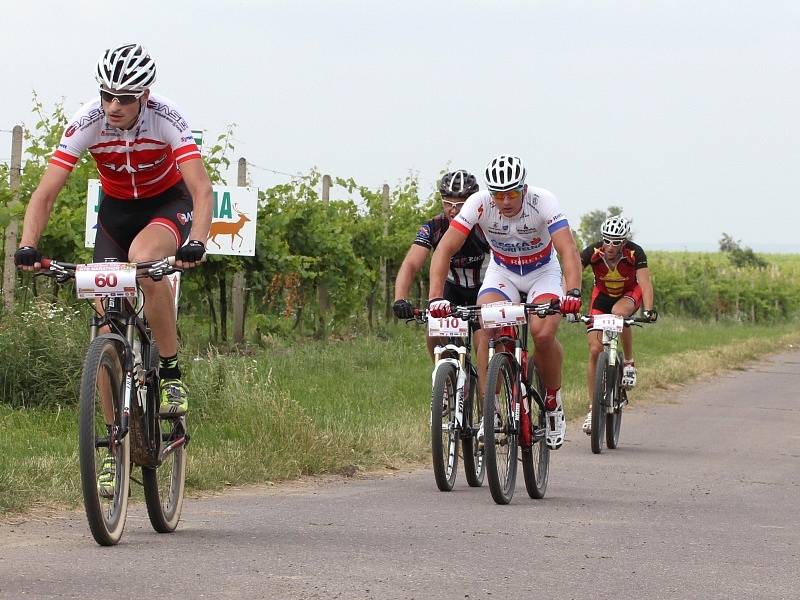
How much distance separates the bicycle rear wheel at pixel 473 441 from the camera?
30.2ft

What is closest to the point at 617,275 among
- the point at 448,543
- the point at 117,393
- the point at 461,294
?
the point at 461,294

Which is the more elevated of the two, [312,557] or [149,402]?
[149,402]

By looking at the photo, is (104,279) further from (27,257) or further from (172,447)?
(172,447)

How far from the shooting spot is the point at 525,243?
9.61m

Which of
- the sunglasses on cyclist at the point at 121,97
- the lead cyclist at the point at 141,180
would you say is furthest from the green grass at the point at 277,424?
the sunglasses on cyclist at the point at 121,97

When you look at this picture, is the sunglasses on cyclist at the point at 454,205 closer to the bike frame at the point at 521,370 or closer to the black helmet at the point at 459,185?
the black helmet at the point at 459,185

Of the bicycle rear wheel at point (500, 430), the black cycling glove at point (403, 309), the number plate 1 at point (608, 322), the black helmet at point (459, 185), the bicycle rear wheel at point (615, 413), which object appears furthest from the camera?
the number plate 1 at point (608, 322)

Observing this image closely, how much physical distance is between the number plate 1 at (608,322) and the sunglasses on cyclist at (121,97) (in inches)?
268

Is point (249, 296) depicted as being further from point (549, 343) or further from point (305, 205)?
point (549, 343)

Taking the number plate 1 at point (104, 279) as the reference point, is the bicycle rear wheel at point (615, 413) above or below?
below

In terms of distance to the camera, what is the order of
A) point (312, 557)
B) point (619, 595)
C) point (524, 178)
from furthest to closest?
point (524, 178) < point (312, 557) < point (619, 595)

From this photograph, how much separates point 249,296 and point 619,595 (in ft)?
45.7

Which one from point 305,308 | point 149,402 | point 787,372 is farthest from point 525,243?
point 787,372

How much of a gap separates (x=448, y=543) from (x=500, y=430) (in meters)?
1.98
